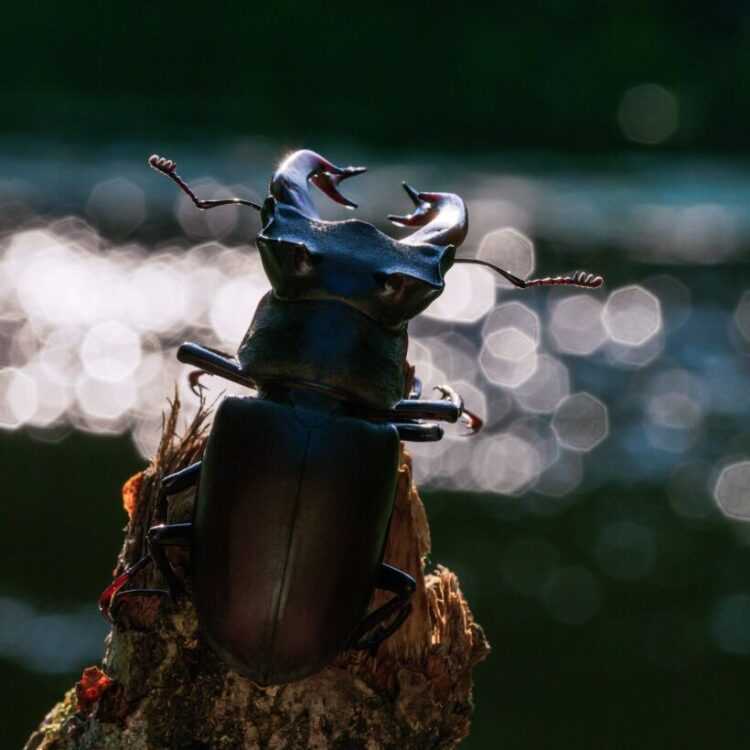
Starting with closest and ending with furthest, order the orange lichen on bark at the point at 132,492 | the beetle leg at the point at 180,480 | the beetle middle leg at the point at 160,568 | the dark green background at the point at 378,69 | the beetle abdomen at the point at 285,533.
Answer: the beetle abdomen at the point at 285,533 → the beetle middle leg at the point at 160,568 → the beetle leg at the point at 180,480 → the orange lichen on bark at the point at 132,492 → the dark green background at the point at 378,69

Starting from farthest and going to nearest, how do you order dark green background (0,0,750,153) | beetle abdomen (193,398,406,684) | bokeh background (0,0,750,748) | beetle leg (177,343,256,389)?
dark green background (0,0,750,153)
bokeh background (0,0,750,748)
beetle leg (177,343,256,389)
beetle abdomen (193,398,406,684)

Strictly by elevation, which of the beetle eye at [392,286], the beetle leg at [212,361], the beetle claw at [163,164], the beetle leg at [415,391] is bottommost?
the beetle leg at [415,391]

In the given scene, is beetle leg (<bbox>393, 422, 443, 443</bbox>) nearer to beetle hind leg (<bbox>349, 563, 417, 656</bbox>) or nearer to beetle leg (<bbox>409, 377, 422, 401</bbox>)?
beetle leg (<bbox>409, 377, 422, 401</bbox>)

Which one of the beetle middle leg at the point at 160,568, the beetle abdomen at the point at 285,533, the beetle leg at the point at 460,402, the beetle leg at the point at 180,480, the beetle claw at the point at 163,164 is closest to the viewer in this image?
the beetle abdomen at the point at 285,533

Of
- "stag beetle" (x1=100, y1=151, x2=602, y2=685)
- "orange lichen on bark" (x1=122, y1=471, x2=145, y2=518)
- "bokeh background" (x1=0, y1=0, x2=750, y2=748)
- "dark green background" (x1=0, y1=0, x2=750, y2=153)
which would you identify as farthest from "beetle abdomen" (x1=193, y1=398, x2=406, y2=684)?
"dark green background" (x1=0, y1=0, x2=750, y2=153)

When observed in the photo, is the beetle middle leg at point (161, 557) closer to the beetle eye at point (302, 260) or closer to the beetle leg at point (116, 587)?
the beetle leg at point (116, 587)

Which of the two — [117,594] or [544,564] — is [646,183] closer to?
[544,564]

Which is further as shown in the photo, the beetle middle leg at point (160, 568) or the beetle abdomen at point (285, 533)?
the beetle middle leg at point (160, 568)

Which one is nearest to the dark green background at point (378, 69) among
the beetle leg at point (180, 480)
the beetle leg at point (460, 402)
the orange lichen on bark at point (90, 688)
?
the beetle leg at point (460, 402)

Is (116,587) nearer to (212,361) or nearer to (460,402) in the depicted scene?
(212,361)
